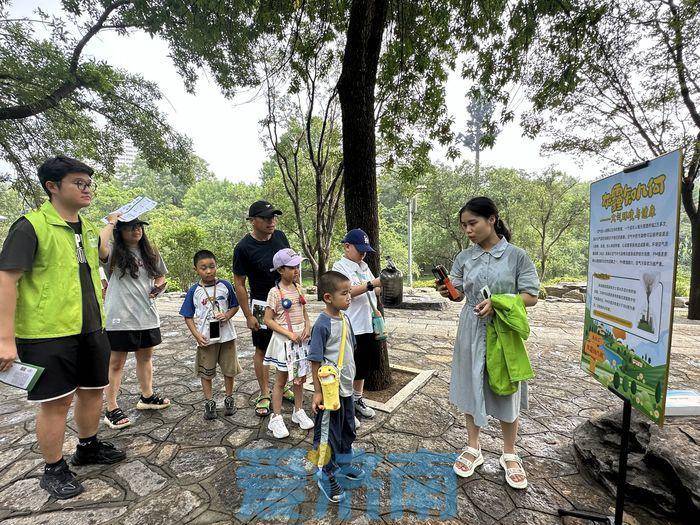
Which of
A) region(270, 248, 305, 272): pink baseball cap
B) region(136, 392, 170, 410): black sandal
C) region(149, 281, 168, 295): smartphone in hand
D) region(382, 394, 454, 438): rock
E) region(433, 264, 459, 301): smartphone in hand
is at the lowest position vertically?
region(136, 392, 170, 410): black sandal

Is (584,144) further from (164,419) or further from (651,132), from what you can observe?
(164,419)

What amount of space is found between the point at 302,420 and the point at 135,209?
2344mm

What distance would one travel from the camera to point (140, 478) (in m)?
2.46

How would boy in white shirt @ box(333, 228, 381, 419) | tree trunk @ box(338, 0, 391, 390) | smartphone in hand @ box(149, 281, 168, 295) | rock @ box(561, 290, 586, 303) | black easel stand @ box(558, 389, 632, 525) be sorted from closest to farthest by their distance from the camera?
black easel stand @ box(558, 389, 632, 525), boy in white shirt @ box(333, 228, 381, 419), smartphone in hand @ box(149, 281, 168, 295), tree trunk @ box(338, 0, 391, 390), rock @ box(561, 290, 586, 303)

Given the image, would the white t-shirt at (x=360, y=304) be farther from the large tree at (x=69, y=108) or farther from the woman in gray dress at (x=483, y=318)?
the large tree at (x=69, y=108)

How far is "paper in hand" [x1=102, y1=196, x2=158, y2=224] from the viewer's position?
2688 mm

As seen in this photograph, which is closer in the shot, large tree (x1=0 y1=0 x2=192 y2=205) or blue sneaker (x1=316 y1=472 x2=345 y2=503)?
blue sneaker (x1=316 y1=472 x2=345 y2=503)

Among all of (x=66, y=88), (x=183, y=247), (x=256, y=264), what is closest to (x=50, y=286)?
(x=256, y=264)

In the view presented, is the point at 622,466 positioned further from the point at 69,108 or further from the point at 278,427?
the point at 69,108

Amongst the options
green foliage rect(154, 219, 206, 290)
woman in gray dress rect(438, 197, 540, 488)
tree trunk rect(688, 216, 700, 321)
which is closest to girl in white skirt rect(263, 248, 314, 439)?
woman in gray dress rect(438, 197, 540, 488)

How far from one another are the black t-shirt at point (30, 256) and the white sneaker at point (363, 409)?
2.30 m

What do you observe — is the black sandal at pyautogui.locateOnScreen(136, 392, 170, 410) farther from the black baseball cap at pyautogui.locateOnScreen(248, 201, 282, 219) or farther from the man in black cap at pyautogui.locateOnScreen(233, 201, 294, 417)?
the black baseball cap at pyautogui.locateOnScreen(248, 201, 282, 219)

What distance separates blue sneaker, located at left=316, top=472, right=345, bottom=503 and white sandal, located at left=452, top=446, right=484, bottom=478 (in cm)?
86

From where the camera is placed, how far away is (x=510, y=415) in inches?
91.4
